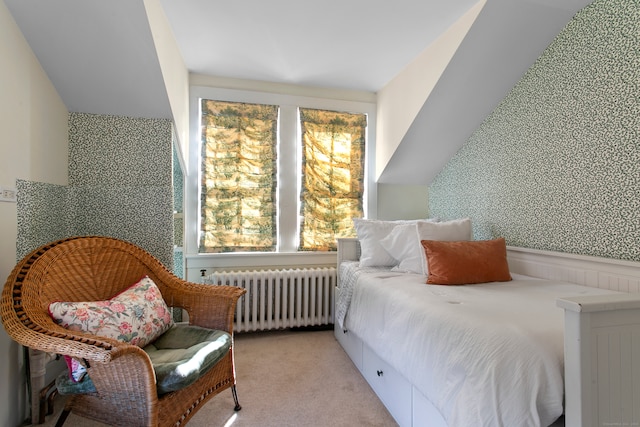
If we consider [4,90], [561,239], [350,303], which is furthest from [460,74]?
[4,90]

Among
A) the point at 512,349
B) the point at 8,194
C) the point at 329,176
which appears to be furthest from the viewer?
the point at 329,176

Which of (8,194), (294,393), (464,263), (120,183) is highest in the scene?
(120,183)

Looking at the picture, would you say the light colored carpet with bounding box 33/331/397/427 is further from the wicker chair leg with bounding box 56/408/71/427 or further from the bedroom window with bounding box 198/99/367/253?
the bedroom window with bounding box 198/99/367/253

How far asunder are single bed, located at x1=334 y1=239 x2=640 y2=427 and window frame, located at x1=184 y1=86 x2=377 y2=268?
1231 mm

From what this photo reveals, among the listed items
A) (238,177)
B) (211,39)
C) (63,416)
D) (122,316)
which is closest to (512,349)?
(122,316)

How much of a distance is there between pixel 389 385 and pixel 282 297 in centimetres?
130

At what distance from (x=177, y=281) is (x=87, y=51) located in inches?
55.2

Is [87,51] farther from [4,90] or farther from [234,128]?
[234,128]

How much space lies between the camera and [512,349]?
3.28 feet

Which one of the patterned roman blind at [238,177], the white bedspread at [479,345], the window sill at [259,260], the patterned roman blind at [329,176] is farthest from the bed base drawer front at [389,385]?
the patterned roman blind at [238,177]

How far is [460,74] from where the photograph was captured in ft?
7.30

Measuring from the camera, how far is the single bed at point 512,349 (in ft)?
3.01

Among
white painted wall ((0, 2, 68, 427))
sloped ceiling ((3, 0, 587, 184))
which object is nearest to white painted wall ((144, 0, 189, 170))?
sloped ceiling ((3, 0, 587, 184))

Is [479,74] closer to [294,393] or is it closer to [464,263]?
[464,263]
